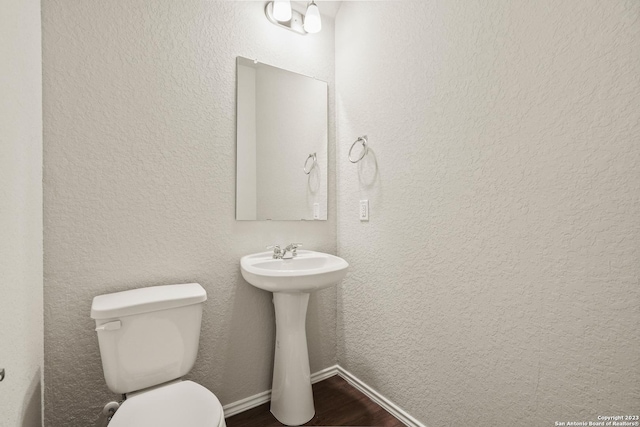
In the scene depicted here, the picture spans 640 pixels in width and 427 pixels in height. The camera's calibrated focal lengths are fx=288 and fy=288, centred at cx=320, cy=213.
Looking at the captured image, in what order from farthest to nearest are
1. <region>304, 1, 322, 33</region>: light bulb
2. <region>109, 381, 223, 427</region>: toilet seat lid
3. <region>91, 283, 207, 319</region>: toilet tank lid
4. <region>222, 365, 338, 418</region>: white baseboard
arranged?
<region>304, 1, 322, 33</region>: light bulb, <region>222, 365, 338, 418</region>: white baseboard, <region>91, 283, 207, 319</region>: toilet tank lid, <region>109, 381, 223, 427</region>: toilet seat lid

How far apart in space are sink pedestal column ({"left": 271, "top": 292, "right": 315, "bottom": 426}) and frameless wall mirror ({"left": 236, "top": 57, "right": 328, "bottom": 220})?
1.73 ft

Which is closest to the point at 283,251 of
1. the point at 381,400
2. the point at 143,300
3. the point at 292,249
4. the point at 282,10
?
the point at 292,249

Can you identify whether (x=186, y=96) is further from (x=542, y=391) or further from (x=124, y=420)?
(x=542, y=391)

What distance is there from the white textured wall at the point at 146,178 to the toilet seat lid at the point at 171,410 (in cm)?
42

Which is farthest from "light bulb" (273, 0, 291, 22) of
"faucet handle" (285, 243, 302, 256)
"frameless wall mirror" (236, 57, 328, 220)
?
"faucet handle" (285, 243, 302, 256)

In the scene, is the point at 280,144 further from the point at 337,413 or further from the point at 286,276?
the point at 337,413

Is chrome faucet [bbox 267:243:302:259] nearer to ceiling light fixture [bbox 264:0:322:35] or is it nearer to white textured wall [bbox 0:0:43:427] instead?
white textured wall [bbox 0:0:43:427]

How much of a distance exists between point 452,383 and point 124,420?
1.25 meters

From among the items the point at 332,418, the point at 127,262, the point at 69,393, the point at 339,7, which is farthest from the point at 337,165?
the point at 69,393

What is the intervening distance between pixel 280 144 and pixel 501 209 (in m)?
1.22

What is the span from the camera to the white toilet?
0.95 metres

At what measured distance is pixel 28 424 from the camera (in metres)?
0.96

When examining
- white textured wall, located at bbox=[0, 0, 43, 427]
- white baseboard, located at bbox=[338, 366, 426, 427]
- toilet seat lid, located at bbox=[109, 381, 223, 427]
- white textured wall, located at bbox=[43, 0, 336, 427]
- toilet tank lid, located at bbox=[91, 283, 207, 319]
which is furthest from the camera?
white baseboard, located at bbox=[338, 366, 426, 427]

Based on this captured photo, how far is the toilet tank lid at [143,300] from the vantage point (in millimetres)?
1074
